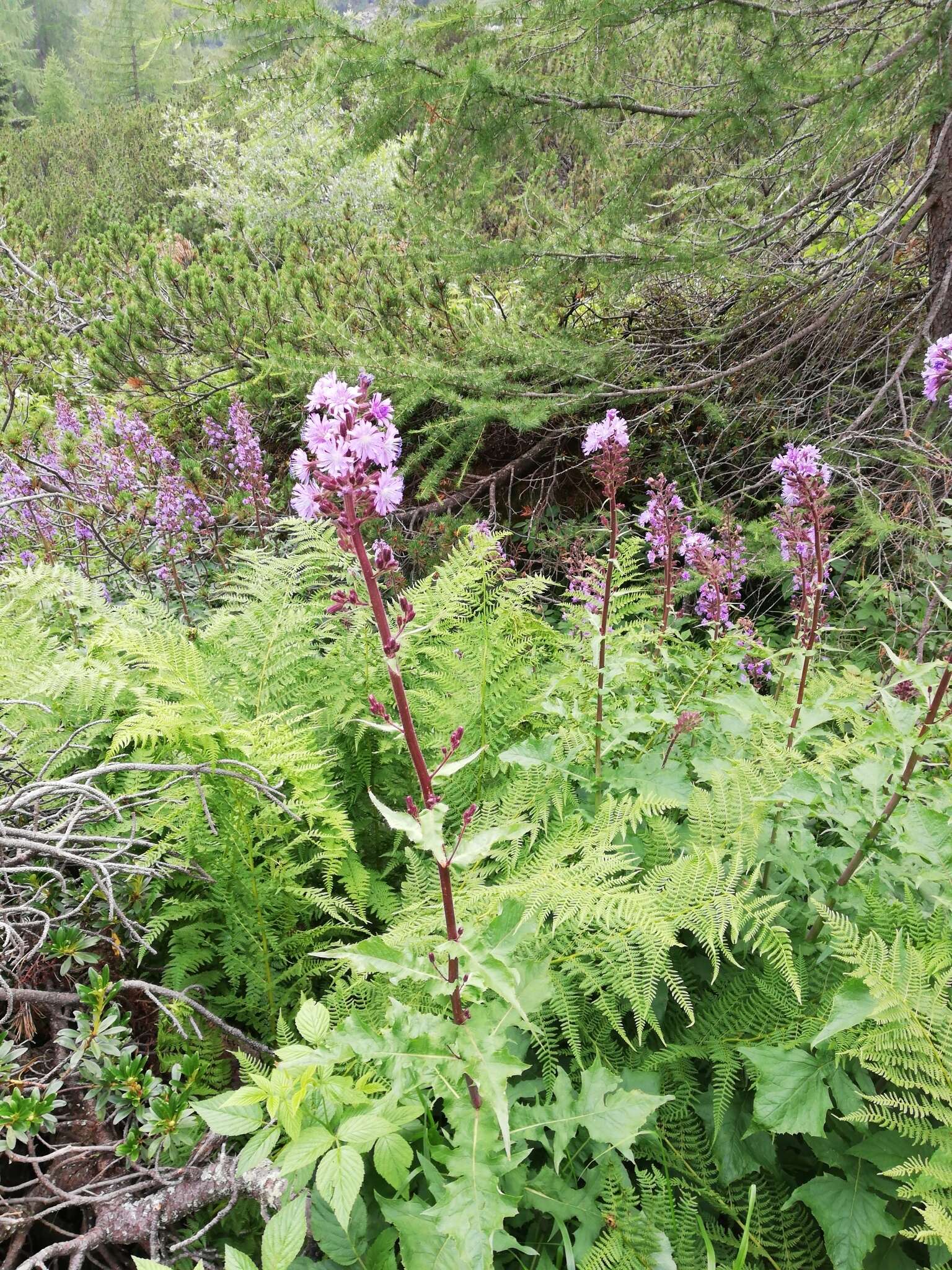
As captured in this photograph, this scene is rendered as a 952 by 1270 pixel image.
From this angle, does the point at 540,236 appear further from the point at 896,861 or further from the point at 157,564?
the point at 896,861

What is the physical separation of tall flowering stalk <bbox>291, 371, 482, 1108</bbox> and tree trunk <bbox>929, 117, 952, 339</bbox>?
3.23 meters

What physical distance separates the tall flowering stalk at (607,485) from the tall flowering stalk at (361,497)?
69 cm

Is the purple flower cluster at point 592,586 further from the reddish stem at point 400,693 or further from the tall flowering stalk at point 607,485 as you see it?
the reddish stem at point 400,693

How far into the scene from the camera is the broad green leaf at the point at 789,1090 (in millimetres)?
1052

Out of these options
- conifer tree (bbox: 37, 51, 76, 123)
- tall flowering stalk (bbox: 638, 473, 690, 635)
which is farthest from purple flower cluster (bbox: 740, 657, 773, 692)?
conifer tree (bbox: 37, 51, 76, 123)

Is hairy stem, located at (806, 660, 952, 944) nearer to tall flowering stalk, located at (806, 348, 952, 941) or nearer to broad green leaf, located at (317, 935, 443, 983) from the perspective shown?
tall flowering stalk, located at (806, 348, 952, 941)

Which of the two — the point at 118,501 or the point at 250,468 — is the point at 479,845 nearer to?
the point at 250,468

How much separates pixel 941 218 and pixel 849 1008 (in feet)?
11.3

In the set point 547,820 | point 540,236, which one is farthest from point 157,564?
point 547,820

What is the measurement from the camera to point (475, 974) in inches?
33.3

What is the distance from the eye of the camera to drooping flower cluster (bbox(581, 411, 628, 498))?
163cm

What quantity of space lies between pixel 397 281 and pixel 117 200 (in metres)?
15.2

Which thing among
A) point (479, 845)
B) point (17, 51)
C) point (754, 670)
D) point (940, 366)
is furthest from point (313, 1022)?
point (17, 51)

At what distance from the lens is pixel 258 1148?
35.9 inches
